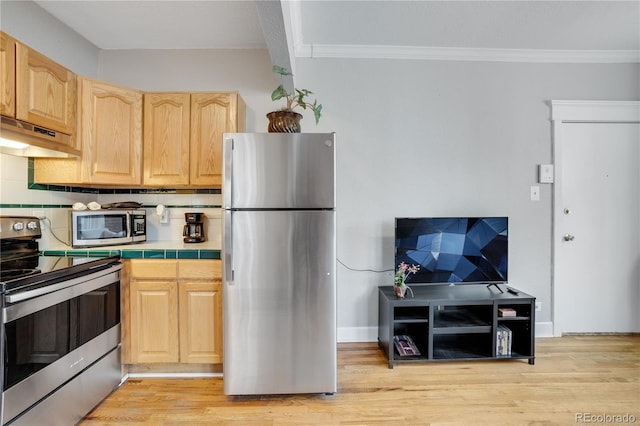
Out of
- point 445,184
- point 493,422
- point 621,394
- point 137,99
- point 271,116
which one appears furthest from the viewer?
point 445,184

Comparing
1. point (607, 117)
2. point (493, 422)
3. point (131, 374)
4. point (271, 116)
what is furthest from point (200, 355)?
point (607, 117)

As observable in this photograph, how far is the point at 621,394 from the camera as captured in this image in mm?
1989

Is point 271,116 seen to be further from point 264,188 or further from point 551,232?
point 551,232

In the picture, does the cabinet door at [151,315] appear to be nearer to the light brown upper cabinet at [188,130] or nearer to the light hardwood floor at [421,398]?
the light hardwood floor at [421,398]

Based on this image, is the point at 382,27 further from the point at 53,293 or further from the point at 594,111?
the point at 53,293

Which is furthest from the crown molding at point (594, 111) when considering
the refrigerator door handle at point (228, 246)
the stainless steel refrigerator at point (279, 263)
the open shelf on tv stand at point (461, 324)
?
the refrigerator door handle at point (228, 246)

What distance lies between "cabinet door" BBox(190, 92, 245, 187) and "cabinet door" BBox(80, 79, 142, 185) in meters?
0.44

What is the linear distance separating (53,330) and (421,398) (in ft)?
6.93

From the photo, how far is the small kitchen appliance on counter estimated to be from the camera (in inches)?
100.0

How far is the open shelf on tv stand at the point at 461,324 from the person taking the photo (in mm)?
2307

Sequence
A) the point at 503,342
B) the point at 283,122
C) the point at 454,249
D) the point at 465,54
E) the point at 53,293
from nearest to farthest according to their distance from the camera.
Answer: the point at 53,293 → the point at 283,122 → the point at 503,342 → the point at 454,249 → the point at 465,54

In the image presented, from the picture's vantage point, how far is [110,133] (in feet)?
7.56

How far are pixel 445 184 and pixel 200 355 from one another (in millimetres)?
2382

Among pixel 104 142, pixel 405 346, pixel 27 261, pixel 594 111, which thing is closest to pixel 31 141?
pixel 104 142
